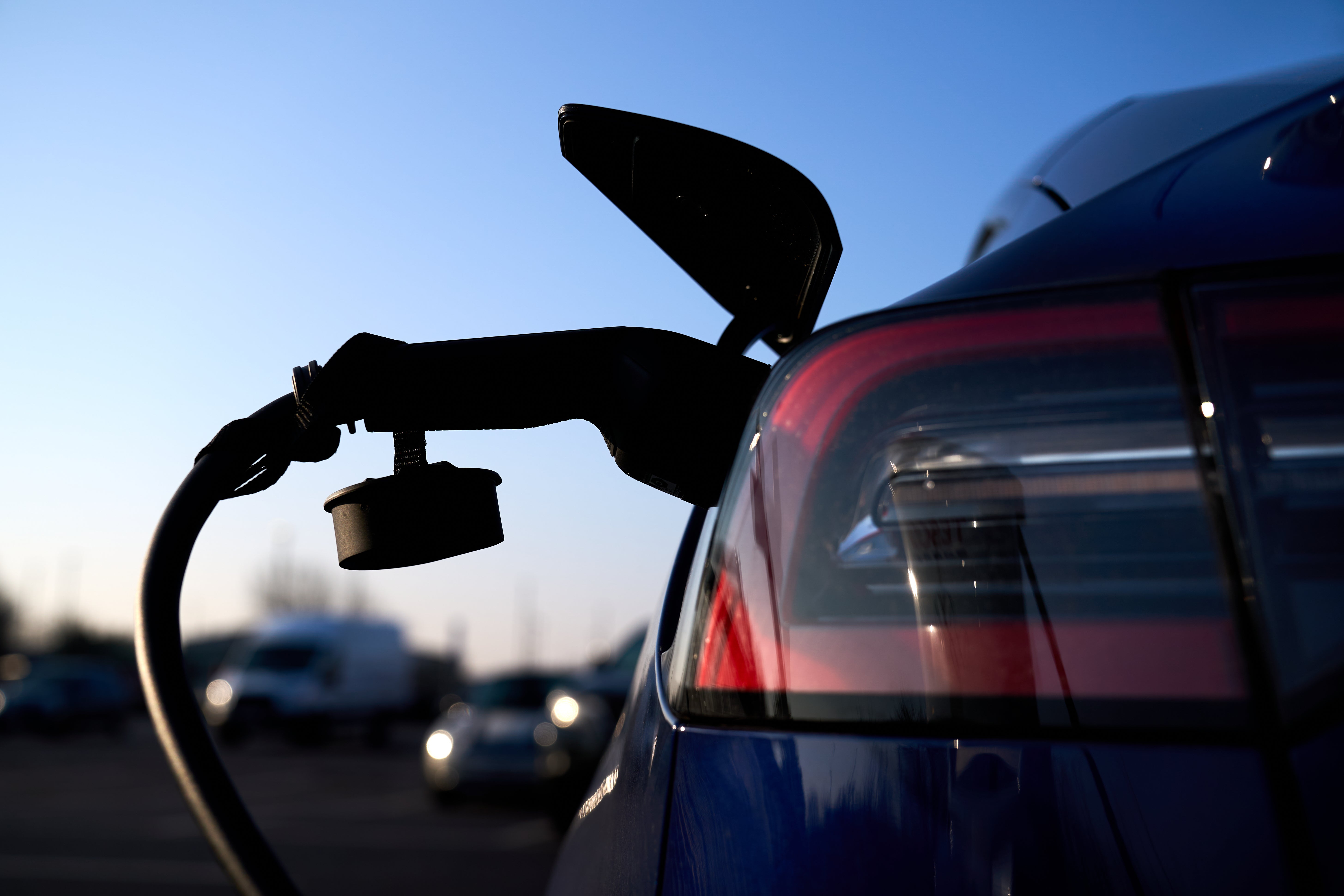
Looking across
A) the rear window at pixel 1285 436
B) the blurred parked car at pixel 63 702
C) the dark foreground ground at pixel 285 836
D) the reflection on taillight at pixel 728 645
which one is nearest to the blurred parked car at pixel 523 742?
the dark foreground ground at pixel 285 836

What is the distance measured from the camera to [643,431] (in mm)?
1250

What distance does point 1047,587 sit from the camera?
2.85 ft

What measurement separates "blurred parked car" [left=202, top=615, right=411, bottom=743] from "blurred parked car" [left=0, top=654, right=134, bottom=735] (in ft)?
23.7

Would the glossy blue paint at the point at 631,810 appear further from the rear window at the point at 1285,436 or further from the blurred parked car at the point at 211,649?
the blurred parked car at the point at 211,649

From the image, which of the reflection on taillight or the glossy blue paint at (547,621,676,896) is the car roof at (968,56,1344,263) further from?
the glossy blue paint at (547,621,676,896)

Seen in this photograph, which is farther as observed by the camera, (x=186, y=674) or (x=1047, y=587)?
(x=186, y=674)

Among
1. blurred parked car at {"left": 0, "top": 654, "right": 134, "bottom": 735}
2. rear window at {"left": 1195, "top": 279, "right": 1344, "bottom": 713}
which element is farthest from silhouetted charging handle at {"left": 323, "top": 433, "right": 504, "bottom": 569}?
blurred parked car at {"left": 0, "top": 654, "right": 134, "bottom": 735}

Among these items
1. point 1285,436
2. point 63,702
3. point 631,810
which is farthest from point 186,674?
point 63,702

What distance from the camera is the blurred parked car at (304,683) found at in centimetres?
2530

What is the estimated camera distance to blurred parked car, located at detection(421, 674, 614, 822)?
11.0m

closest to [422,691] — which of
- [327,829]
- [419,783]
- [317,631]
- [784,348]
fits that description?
[317,631]

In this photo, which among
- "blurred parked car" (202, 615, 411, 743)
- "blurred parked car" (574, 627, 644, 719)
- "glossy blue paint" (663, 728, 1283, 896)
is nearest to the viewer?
"glossy blue paint" (663, 728, 1283, 896)

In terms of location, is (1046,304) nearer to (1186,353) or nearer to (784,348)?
(1186,353)

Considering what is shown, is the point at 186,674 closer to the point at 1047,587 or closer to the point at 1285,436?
the point at 1047,587
